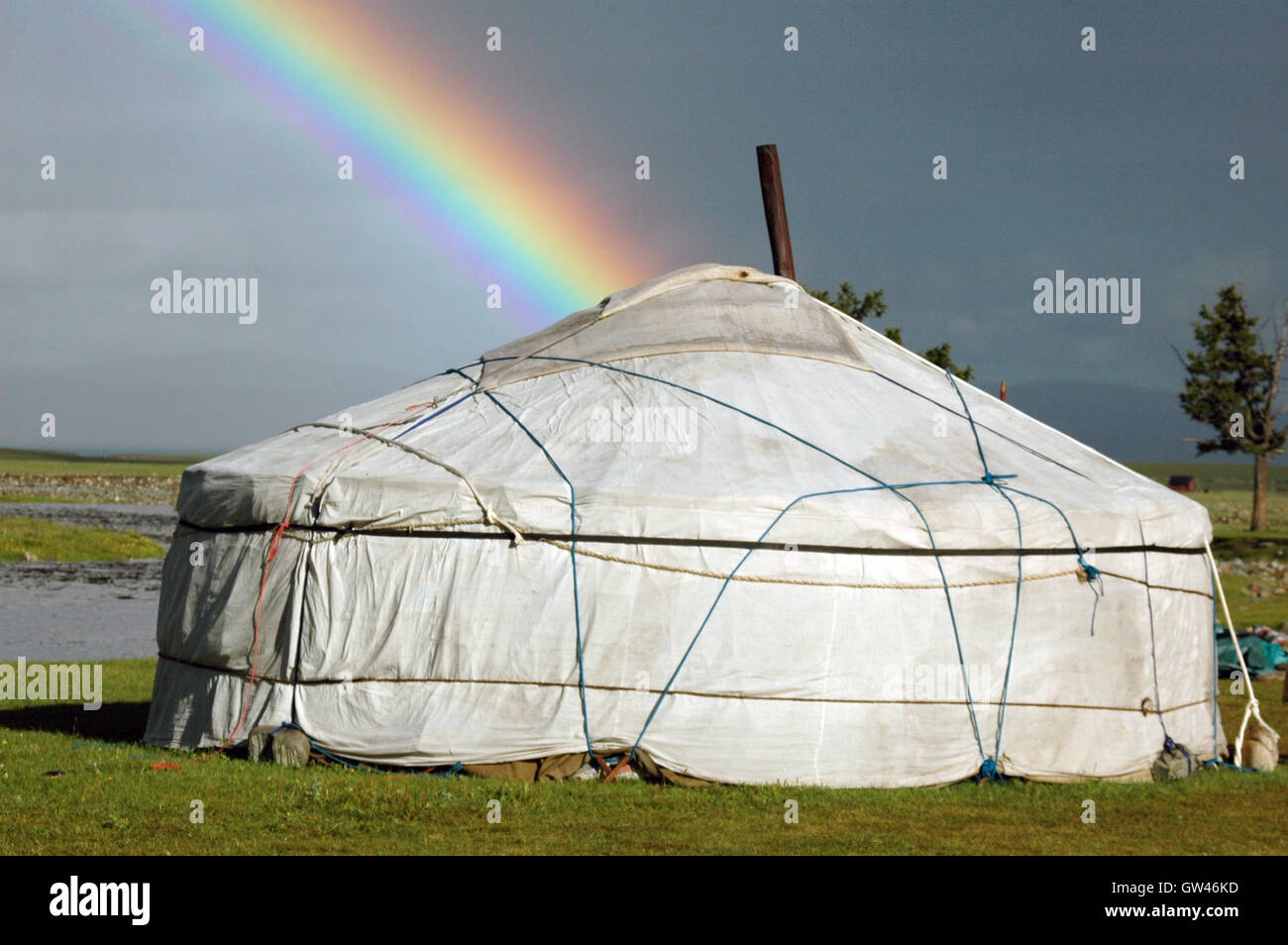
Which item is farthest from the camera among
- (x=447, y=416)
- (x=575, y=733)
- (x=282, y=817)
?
(x=447, y=416)

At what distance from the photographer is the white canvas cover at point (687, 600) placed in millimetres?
7438

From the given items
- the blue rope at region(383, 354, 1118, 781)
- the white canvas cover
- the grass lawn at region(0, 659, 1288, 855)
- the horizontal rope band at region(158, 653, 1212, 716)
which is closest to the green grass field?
the white canvas cover

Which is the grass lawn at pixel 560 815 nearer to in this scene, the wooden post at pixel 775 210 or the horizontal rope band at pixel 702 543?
the horizontal rope band at pixel 702 543

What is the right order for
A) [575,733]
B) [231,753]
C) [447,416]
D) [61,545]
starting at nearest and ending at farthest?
[575,733] → [231,753] → [447,416] → [61,545]

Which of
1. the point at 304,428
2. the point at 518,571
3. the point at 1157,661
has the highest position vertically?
the point at 304,428

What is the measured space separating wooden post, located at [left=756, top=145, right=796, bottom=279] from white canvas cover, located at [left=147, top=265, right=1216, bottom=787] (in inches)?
135

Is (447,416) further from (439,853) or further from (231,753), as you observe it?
(439,853)

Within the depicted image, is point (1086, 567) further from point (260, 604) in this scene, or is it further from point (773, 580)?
point (260, 604)

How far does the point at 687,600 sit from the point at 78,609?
56.0 feet

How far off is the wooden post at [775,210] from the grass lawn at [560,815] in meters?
5.54

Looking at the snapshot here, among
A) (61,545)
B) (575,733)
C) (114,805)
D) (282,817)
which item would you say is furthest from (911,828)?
(61,545)

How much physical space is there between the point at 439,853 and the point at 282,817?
0.95 metres

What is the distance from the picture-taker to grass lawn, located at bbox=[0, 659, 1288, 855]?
6.06m

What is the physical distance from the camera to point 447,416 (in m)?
8.72
